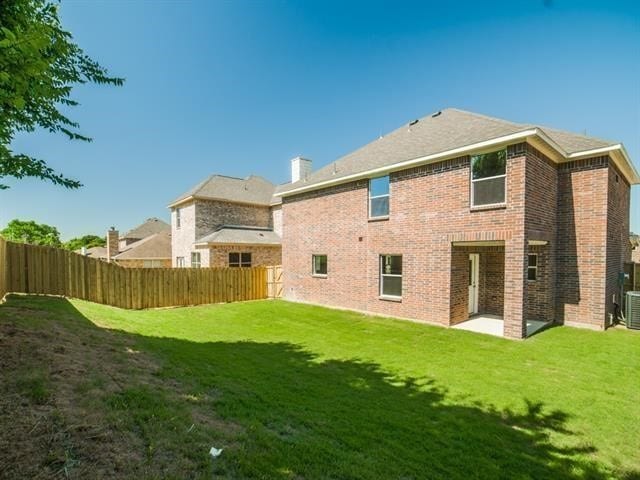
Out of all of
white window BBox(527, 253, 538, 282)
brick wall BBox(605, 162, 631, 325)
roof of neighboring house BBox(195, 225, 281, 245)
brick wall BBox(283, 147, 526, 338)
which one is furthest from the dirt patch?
roof of neighboring house BBox(195, 225, 281, 245)

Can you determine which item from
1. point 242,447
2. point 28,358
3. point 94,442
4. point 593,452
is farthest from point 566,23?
point 28,358

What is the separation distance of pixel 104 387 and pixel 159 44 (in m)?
10.6

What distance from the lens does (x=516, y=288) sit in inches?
345

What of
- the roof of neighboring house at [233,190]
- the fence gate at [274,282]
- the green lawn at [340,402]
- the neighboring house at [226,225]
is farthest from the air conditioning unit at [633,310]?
the roof of neighboring house at [233,190]

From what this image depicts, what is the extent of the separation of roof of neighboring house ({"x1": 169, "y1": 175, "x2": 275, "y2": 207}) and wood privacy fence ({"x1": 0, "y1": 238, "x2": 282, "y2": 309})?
760cm

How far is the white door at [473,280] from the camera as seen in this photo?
11.9m

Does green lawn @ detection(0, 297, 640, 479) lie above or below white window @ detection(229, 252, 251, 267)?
below

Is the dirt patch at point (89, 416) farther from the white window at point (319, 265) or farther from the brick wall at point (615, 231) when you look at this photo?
the brick wall at point (615, 231)

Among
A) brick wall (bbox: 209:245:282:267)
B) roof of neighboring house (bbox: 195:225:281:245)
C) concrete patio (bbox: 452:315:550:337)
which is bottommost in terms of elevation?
concrete patio (bbox: 452:315:550:337)

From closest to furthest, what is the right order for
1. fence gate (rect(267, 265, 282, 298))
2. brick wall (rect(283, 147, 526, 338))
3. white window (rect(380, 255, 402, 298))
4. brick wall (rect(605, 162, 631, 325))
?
1. brick wall (rect(283, 147, 526, 338))
2. brick wall (rect(605, 162, 631, 325))
3. white window (rect(380, 255, 402, 298))
4. fence gate (rect(267, 265, 282, 298))

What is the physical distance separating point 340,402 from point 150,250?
30.5 m

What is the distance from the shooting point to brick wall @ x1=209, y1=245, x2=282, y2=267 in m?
19.3

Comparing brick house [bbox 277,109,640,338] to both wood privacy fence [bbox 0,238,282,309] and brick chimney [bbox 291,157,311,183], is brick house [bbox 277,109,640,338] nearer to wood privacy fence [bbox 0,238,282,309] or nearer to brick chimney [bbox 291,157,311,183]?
wood privacy fence [bbox 0,238,282,309]

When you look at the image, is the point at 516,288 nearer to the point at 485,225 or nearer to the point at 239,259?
the point at 485,225
